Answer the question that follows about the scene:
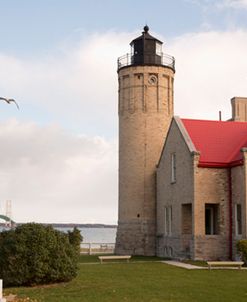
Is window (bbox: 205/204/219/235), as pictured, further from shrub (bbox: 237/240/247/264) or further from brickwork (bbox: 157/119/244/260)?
shrub (bbox: 237/240/247/264)

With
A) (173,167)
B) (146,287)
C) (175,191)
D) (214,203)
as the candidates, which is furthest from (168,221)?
(146,287)

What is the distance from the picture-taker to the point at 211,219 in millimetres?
30844

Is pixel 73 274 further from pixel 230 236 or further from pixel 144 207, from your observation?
pixel 144 207

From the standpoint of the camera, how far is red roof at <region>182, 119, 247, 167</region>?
29188 millimetres

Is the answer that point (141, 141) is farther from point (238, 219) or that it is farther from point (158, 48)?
point (238, 219)

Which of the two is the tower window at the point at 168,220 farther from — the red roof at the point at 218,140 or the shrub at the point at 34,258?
the shrub at the point at 34,258

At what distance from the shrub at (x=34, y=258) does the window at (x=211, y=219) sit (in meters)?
13.0

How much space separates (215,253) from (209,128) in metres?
7.55

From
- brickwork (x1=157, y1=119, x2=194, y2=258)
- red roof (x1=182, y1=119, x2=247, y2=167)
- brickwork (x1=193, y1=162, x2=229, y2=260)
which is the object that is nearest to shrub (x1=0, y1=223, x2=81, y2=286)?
brickwork (x1=193, y1=162, x2=229, y2=260)

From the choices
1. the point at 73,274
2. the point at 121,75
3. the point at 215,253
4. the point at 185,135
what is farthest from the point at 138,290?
the point at 121,75

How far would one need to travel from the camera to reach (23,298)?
15109mm

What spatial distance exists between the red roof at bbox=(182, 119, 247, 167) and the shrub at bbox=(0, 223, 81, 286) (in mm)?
12437

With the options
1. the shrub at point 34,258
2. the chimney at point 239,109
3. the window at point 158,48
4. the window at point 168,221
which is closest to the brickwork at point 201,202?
the window at point 168,221

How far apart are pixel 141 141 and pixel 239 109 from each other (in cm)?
757
